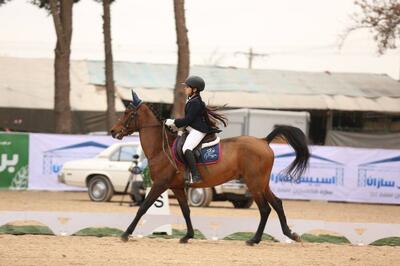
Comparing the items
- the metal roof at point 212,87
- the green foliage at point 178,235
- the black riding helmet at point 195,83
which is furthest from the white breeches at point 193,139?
the metal roof at point 212,87

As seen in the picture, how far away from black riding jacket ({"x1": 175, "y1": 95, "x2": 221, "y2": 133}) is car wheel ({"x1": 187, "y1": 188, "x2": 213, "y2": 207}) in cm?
1046

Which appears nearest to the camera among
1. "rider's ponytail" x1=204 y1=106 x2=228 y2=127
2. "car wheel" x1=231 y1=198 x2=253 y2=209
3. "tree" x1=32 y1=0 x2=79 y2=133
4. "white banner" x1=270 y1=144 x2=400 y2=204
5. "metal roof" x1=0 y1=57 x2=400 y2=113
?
"rider's ponytail" x1=204 y1=106 x2=228 y2=127

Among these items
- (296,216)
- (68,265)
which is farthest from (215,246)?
(296,216)

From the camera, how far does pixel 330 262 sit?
12.4 meters

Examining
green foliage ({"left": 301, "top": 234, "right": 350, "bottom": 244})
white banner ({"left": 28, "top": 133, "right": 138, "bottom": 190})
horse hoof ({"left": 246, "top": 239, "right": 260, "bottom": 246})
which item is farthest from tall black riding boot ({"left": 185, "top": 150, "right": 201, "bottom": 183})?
white banner ({"left": 28, "top": 133, "right": 138, "bottom": 190})

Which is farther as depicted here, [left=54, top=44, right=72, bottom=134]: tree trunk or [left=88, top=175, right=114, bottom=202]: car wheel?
[left=54, top=44, right=72, bottom=134]: tree trunk

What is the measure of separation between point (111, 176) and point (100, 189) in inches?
25.2

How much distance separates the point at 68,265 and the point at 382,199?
2096 cm

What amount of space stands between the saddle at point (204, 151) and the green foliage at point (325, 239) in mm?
2506

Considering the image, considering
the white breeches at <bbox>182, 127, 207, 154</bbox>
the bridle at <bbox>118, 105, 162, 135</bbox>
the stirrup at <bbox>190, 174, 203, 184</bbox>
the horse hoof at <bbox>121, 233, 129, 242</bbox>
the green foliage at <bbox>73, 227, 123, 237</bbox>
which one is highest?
the bridle at <bbox>118, 105, 162, 135</bbox>

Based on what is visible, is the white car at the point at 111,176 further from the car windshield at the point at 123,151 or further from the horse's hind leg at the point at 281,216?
the horse's hind leg at the point at 281,216

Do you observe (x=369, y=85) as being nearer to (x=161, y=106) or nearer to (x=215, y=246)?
(x=161, y=106)

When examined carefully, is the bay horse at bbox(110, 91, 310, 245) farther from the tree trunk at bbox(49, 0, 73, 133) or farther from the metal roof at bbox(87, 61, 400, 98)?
the metal roof at bbox(87, 61, 400, 98)

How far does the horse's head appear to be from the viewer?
15562 millimetres
